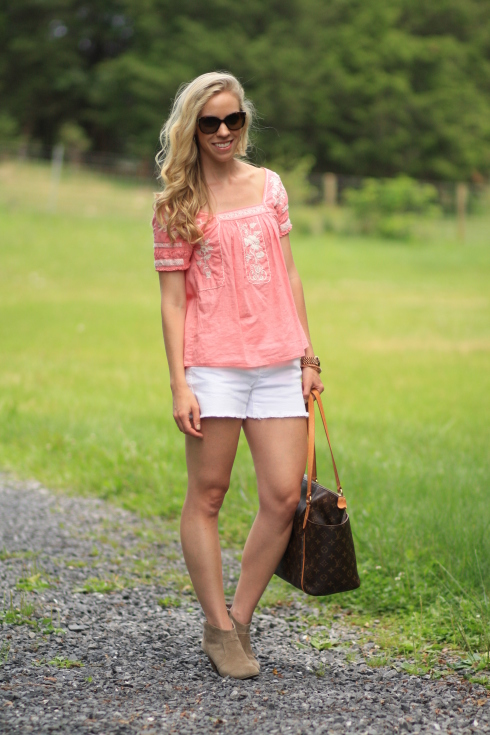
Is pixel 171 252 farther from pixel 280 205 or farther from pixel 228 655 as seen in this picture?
pixel 228 655

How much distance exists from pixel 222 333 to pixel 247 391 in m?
0.22

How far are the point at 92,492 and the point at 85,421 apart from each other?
159cm

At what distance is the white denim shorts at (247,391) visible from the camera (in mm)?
3072

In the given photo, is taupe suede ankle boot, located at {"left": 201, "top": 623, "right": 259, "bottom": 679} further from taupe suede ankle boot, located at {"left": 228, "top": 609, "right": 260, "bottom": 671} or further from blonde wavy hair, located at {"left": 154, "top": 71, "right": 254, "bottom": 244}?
blonde wavy hair, located at {"left": 154, "top": 71, "right": 254, "bottom": 244}

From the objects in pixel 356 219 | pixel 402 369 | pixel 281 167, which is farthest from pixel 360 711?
pixel 281 167

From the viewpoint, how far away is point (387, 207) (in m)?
29.9

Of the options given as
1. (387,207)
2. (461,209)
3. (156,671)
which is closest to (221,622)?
(156,671)

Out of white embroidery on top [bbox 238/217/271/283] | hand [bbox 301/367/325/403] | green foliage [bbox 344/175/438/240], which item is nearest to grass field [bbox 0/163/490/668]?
hand [bbox 301/367/325/403]

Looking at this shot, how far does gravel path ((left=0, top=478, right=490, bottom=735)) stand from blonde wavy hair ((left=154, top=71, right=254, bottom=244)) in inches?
60.0

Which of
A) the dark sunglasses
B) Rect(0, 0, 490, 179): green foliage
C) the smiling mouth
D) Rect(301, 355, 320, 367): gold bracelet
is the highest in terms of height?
Rect(0, 0, 490, 179): green foliage

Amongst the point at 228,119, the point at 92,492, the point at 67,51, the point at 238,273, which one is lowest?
the point at 92,492

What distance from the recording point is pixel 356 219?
29.4 meters

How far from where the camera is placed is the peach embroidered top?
3072 millimetres

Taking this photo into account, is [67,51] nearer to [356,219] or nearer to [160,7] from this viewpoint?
[160,7]
